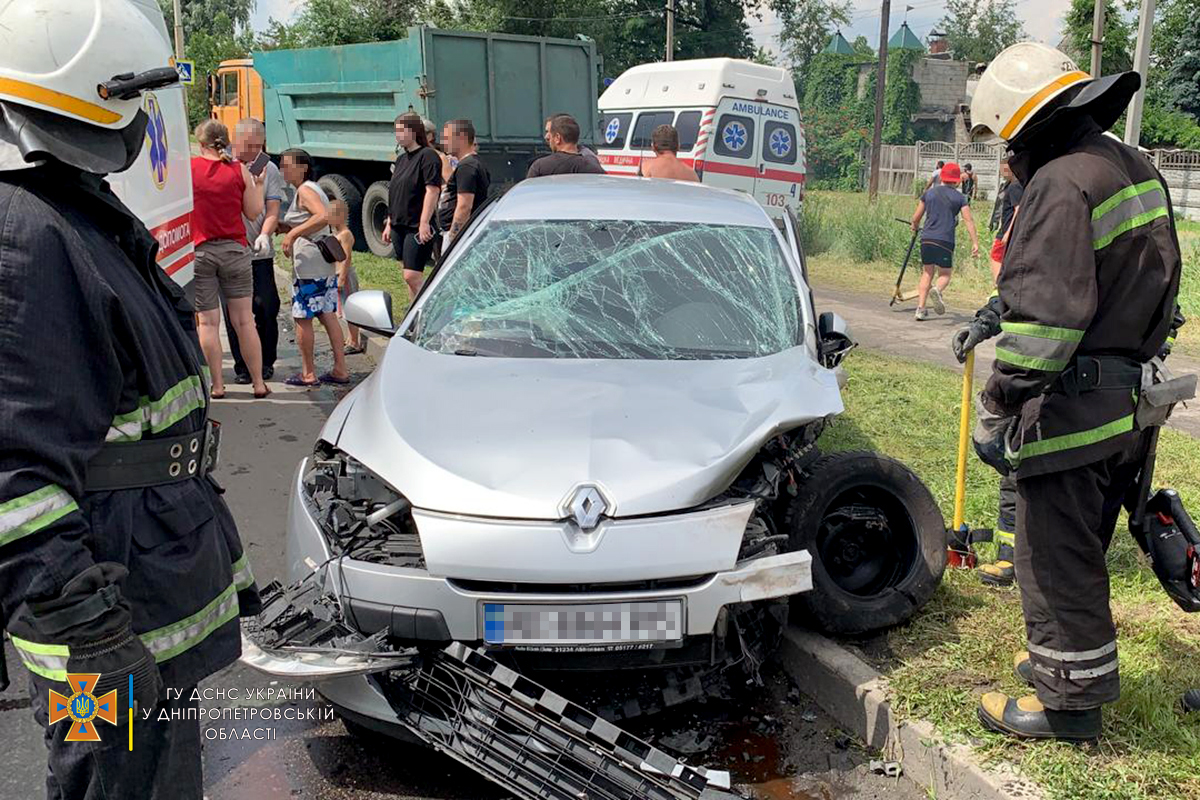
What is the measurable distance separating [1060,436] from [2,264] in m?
2.56

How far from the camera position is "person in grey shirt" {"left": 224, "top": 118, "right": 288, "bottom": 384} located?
7355mm

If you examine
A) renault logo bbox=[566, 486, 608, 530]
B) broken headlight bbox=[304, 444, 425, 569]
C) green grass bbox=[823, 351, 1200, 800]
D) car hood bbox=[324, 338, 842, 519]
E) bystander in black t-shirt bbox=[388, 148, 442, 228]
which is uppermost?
bystander in black t-shirt bbox=[388, 148, 442, 228]

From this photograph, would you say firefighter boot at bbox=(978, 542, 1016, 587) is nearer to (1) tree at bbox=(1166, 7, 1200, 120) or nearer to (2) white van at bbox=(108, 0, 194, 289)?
(2) white van at bbox=(108, 0, 194, 289)

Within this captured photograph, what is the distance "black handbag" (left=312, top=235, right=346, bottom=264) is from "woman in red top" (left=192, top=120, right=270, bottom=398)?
1.52 ft

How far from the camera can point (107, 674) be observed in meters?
1.70

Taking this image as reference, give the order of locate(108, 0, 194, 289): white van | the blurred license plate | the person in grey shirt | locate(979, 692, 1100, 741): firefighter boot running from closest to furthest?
the blurred license plate
locate(979, 692, 1100, 741): firefighter boot
locate(108, 0, 194, 289): white van
the person in grey shirt

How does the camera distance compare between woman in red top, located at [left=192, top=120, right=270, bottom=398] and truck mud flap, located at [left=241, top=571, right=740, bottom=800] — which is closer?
truck mud flap, located at [left=241, top=571, right=740, bottom=800]

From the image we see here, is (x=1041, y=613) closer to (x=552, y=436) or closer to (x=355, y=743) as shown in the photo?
(x=552, y=436)

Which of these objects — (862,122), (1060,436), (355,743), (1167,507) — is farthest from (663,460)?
(862,122)

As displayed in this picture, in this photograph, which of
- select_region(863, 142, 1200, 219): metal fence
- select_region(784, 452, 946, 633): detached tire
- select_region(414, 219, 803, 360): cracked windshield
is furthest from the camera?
select_region(863, 142, 1200, 219): metal fence

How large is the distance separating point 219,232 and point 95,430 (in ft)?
17.4

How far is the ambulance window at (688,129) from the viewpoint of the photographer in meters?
13.0

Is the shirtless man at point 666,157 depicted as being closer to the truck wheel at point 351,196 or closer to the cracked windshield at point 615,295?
the cracked windshield at point 615,295

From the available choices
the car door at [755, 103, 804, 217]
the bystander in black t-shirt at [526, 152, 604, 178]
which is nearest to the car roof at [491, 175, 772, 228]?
the bystander in black t-shirt at [526, 152, 604, 178]
